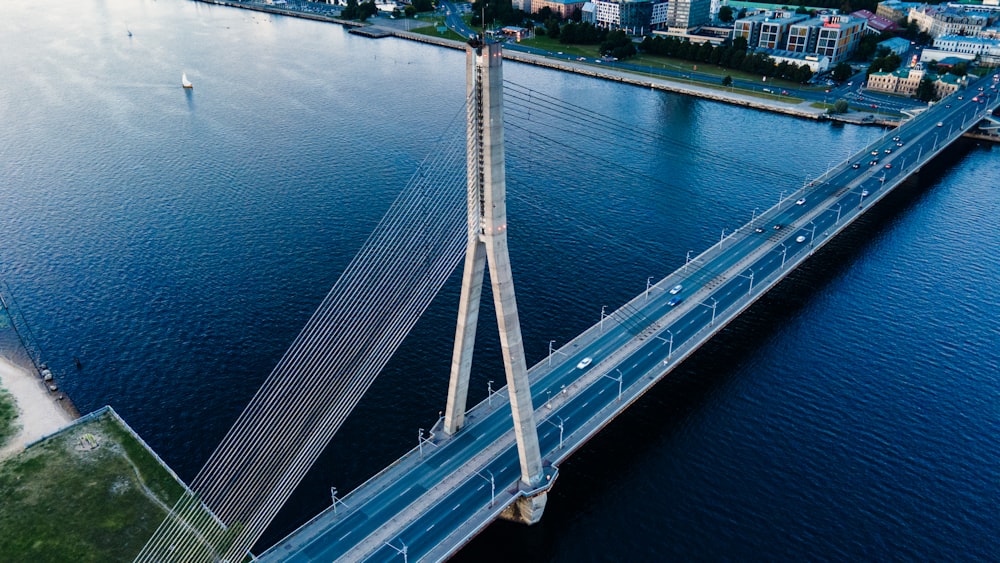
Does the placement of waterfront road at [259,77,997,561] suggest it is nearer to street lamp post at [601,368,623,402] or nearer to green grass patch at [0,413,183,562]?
street lamp post at [601,368,623,402]

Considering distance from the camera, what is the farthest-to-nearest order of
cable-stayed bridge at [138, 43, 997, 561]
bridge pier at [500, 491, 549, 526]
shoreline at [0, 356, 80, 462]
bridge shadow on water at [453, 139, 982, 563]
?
shoreline at [0, 356, 80, 462], bridge shadow on water at [453, 139, 982, 563], bridge pier at [500, 491, 549, 526], cable-stayed bridge at [138, 43, 997, 561]

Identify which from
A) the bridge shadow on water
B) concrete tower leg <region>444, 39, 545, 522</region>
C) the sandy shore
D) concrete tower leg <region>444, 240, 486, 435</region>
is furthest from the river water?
concrete tower leg <region>444, 39, 545, 522</region>

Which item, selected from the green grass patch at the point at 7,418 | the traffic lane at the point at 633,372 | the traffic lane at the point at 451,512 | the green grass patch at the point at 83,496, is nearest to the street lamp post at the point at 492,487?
the traffic lane at the point at 451,512

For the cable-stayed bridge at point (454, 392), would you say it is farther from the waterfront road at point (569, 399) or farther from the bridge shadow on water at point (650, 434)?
the bridge shadow on water at point (650, 434)

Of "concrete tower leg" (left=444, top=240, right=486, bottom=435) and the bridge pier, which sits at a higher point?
"concrete tower leg" (left=444, top=240, right=486, bottom=435)

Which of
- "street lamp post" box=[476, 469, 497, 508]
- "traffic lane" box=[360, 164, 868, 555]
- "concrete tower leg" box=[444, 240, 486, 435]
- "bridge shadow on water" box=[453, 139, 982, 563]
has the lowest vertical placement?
"bridge shadow on water" box=[453, 139, 982, 563]

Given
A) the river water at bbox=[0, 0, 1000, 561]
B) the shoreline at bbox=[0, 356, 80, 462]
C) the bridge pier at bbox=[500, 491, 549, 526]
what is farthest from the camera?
the shoreline at bbox=[0, 356, 80, 462]

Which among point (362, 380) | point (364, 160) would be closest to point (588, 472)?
point (362, 380)

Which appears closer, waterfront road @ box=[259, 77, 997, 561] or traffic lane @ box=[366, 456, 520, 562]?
traffic lane @ box=[366, 456, 520, 562]
